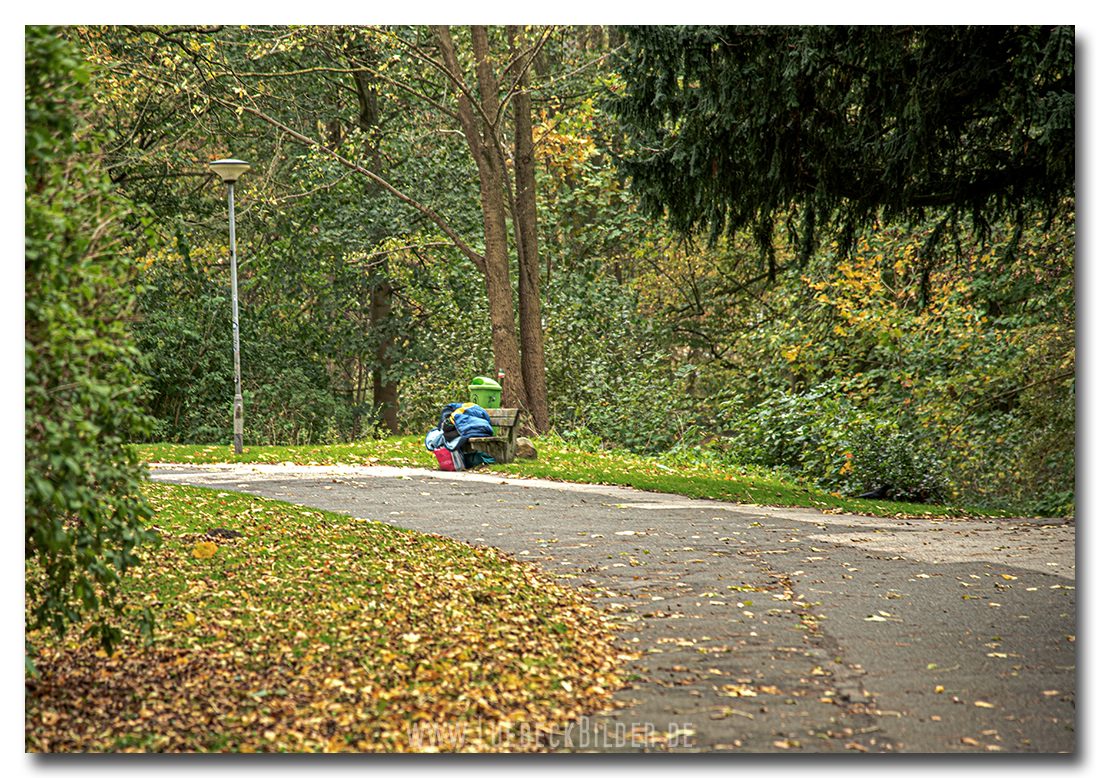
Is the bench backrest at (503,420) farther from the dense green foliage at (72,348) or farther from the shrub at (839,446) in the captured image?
the dense green foliage at (72,348)

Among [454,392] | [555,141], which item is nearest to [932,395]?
[555,141]

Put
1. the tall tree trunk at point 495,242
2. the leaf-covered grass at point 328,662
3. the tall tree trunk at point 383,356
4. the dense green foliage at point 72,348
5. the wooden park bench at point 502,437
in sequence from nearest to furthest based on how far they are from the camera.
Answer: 1. the dense green foliage at point 72,348
2. the leaf-covered grass at point 328,662
3. the wooden park bench at point 502,437
4. the tall tree trunk at point 495,242
5. the tall tree trunk at point 383,356

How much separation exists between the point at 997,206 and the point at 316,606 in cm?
547

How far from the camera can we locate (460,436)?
12.2 m

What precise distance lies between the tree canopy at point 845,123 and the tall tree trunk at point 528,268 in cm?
772

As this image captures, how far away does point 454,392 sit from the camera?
18.6 metres

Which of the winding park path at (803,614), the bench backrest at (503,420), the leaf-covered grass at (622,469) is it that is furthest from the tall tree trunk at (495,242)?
the winding park path at (803,614)

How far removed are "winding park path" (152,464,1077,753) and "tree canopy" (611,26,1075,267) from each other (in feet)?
7.69

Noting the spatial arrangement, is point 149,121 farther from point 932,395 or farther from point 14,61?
point 14,61

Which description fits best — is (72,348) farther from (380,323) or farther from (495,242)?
(380,323)

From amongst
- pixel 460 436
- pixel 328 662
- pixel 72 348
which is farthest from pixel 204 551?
pixel 460 436

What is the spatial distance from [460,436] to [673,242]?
7.09 meters

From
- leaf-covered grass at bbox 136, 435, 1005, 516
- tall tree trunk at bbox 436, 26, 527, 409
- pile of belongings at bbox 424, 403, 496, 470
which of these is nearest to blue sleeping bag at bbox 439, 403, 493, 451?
pile of belongings at bbox 424, 403, 496, 470

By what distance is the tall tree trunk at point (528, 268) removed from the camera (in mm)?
16000
